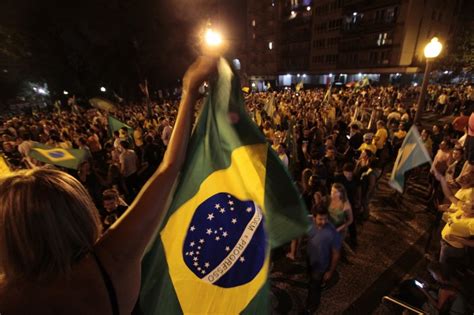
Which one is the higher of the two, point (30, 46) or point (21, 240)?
point (30, 46)

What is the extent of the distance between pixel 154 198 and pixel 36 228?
0.56 m

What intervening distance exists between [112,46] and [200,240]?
4273 centimetres

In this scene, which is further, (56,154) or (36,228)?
(56,154)

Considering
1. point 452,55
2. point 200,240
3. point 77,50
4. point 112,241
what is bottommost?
point 200,240

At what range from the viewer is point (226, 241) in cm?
215

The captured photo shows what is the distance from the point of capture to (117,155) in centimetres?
804

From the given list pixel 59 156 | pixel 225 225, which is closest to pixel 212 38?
pixel 225 225

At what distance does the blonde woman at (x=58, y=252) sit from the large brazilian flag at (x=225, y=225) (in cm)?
81

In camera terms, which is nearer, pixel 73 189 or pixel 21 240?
pixel 21 240

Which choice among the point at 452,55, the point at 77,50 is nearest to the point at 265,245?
the point at 452,55

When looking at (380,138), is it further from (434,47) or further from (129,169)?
(129,169)

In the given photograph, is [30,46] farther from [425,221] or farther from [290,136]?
[425,221]

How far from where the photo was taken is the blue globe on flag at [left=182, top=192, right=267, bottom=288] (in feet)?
6.90

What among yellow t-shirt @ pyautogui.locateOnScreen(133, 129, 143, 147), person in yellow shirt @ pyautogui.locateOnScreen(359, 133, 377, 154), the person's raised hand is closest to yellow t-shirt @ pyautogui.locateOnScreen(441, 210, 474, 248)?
person in yellow shirt @ pyautogui.locateOnScreen(359, 133, 377, 154)
